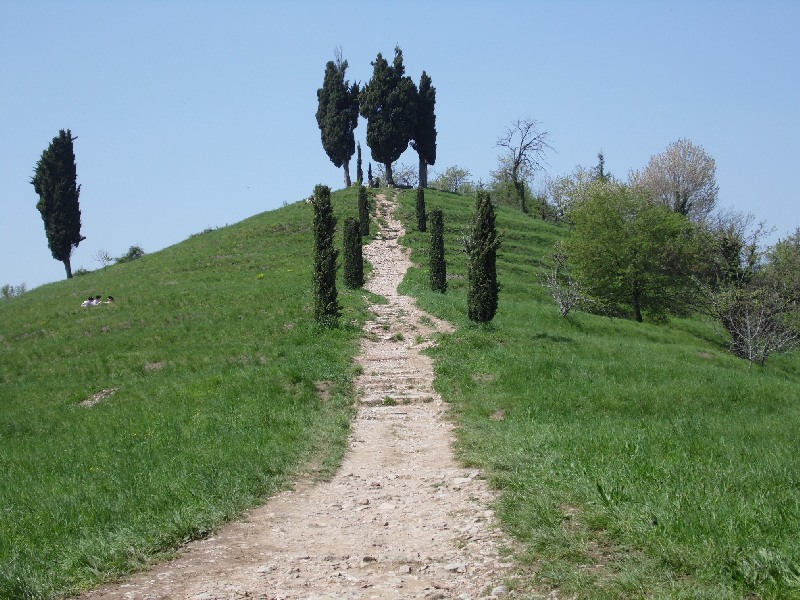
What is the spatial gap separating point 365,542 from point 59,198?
2319 inches

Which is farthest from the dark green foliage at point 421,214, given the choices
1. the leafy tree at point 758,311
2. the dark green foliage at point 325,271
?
the dark green foliage at point 325,271

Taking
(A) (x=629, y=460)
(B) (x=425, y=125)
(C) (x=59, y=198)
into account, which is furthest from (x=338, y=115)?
(A) (x=629, y=460)

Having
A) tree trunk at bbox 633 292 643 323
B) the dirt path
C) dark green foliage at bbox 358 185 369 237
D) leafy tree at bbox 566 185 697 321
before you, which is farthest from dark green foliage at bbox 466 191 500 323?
dark green foliage at bbox 358 185 369 237

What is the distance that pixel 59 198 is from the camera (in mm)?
57781

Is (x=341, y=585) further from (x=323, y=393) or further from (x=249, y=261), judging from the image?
(x=249, y=261)

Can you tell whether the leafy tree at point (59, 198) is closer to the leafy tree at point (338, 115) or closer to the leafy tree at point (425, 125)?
the leafy tree at point (338, 115)

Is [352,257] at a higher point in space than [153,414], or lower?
higher

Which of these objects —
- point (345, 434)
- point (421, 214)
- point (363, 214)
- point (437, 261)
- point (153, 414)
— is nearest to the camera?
point (345, 434)

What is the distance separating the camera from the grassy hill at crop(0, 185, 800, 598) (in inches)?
226

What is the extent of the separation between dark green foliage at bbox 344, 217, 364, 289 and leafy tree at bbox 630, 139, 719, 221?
140 ft

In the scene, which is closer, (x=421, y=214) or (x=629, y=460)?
(x=629, y=460)

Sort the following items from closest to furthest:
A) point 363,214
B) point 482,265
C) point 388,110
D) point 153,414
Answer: point 153,414
point 482,265
point 363,214
point 388,110

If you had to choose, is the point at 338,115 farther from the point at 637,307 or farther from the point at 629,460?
the point at 629,460

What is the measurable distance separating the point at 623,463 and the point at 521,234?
49081mm
